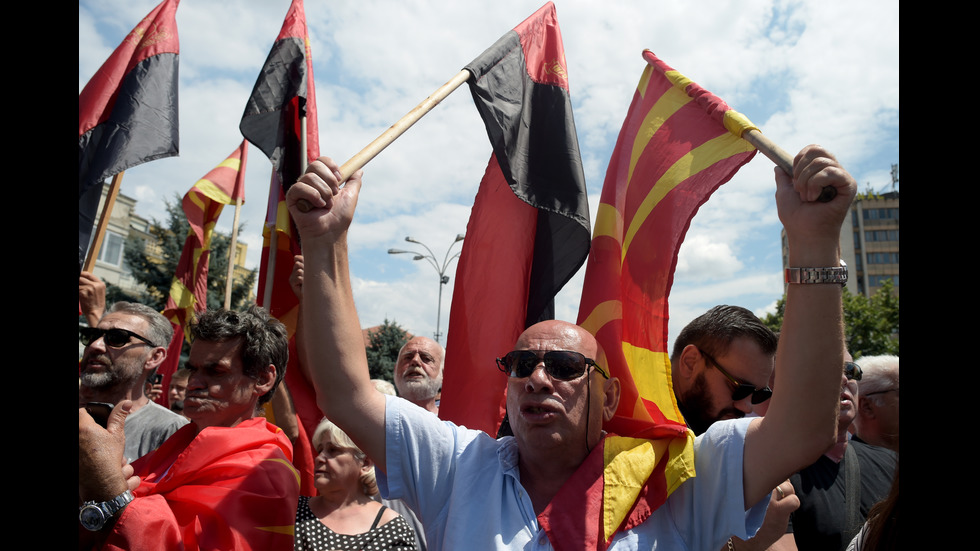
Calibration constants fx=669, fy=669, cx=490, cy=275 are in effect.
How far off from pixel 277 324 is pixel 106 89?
8.23 feet

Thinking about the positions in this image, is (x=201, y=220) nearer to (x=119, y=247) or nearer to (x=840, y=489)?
(x=840, y=489)

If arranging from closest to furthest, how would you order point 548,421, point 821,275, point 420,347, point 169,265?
1. point 821,275
2. point 548,421
3. point 420,347
4. point 169,265

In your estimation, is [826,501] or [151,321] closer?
[826,501]

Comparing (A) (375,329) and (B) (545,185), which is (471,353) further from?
(A) (375,329)

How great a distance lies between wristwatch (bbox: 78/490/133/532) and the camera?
1.99m

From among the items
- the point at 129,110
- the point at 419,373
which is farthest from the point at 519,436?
the point at 129,110

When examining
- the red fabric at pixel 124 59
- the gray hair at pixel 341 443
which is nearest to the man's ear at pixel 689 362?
the gray hair at pixel 341 443

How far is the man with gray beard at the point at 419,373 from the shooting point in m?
5.05

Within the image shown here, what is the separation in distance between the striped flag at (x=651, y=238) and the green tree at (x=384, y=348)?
20283mm

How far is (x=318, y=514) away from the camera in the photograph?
336 centimetres

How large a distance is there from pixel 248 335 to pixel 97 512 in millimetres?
934

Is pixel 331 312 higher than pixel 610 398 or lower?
higher

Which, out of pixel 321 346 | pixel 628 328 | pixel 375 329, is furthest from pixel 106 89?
pixel 375 329

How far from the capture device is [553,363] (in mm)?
2297
